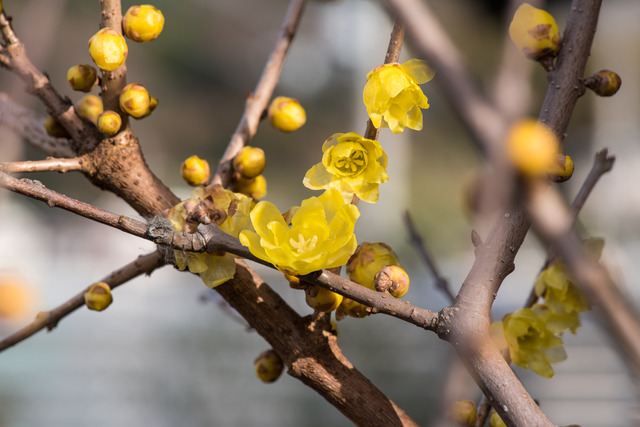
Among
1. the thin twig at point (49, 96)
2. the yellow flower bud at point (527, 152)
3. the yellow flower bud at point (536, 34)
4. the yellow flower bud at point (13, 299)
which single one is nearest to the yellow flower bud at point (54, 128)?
the thin twig at point (49, 96)

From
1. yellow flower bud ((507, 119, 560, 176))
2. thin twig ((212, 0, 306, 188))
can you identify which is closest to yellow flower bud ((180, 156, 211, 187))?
thin twig ((212, 0, 306, 188))

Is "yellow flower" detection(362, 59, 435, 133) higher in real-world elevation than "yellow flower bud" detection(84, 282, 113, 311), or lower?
higher

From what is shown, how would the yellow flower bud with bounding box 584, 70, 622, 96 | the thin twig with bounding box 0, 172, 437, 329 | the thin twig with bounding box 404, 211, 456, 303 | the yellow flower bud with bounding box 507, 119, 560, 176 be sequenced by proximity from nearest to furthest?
the yellow flower bud with bounding box 507, 119, 560, 176 → the thin twig with bounding box 0, 172, 437, 329 → the yellow flower bud with bounding box 584, 70, 622, 96 → the thin twig with bounding box 404, 211, 456, 303

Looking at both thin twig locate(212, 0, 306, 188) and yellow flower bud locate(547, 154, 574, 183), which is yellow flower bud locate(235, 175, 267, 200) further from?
yellow flower bud locate(547, 154, 574, 183)

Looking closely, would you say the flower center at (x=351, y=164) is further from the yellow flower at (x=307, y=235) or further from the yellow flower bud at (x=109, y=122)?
the yellow flower bud at (x=109, y=122)

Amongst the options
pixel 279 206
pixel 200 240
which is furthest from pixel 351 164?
pixel 279 206

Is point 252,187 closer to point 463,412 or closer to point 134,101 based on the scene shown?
point 134,101

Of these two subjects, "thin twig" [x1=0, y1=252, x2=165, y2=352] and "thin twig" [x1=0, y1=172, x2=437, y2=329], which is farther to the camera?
"thin twig" [x1=0, y1=252, x2=165, y2=352]

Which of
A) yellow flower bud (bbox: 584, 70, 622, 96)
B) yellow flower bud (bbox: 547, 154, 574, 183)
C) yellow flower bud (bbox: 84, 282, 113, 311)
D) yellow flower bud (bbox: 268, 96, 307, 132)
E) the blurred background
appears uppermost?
the blurred background
